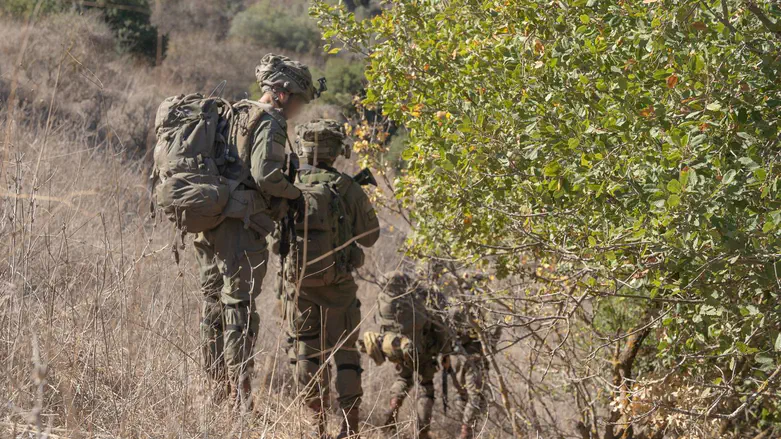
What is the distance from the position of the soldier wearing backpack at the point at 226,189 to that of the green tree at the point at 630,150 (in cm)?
72

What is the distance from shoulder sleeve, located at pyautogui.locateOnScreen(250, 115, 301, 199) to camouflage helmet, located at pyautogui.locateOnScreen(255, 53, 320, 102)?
288 millimetres

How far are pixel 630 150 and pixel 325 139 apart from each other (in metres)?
2.52

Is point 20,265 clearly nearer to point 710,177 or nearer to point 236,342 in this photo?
point 236,342

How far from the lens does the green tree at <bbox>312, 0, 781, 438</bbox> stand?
2.64m

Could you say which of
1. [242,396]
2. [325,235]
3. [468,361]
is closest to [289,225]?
[325,235]

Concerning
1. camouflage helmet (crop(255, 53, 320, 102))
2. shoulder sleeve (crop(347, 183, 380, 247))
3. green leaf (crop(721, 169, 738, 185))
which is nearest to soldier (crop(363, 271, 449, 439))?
shoulder sleeve (crop(347, 183, 380, 247))

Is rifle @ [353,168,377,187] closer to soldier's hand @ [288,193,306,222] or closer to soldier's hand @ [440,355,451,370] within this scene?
soldier's hand @ [288,193,306,222]

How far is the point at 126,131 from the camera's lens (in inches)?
474

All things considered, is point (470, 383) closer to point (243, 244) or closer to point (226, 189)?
point (243, 244)

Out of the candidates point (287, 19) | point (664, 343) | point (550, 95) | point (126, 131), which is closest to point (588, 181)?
point (550, 95)

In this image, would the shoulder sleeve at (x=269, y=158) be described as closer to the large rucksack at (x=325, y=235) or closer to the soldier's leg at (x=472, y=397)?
the large rucksack at (x=325, y=235)

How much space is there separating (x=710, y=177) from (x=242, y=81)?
18.4 metres

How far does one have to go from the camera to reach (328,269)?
16.0 ft

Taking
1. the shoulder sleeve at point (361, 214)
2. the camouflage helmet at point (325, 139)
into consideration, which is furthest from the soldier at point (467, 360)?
the camouflage helmet at point (325, 139)
